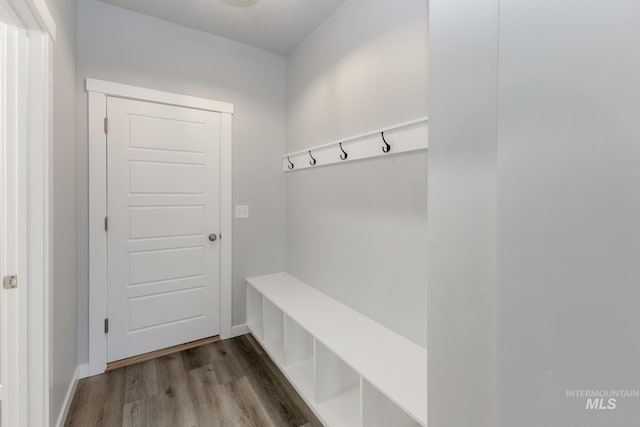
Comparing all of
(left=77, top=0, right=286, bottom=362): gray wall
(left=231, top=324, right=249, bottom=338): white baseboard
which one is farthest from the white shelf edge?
(left=231, top=324, right=249, bottom=338): white baseboard

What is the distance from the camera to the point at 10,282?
1206 mm

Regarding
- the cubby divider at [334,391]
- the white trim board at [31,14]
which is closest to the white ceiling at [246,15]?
the white trim board at [31,14]

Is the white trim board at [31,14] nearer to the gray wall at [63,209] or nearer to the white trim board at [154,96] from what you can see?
the gray wall at [63,209]

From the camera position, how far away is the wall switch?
255cm

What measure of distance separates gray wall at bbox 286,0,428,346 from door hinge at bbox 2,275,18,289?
169cm

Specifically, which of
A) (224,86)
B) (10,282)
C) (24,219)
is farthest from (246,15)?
(10,282)

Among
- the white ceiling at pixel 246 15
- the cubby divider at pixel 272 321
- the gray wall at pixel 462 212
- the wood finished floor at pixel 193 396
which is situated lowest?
the wood finished floor at pixel 193 396

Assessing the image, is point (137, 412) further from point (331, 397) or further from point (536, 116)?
point (536, 116)

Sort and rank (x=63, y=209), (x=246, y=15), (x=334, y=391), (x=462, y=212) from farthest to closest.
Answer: (x=246, y=15), (x=334, y=391), (x=63, y=209), (x=462, y=212)

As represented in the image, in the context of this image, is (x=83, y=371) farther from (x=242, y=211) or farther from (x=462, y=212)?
(x=462, y=212)

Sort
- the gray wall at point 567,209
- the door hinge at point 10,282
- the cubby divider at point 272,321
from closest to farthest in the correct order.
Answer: the gray wall at point 567,209 < the door hinge at point 10,282 < the cubby divider at point 272,321

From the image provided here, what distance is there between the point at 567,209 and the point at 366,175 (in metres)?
1.41

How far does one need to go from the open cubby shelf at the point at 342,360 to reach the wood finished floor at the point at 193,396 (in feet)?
0.41

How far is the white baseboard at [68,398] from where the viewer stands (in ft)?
5.01
